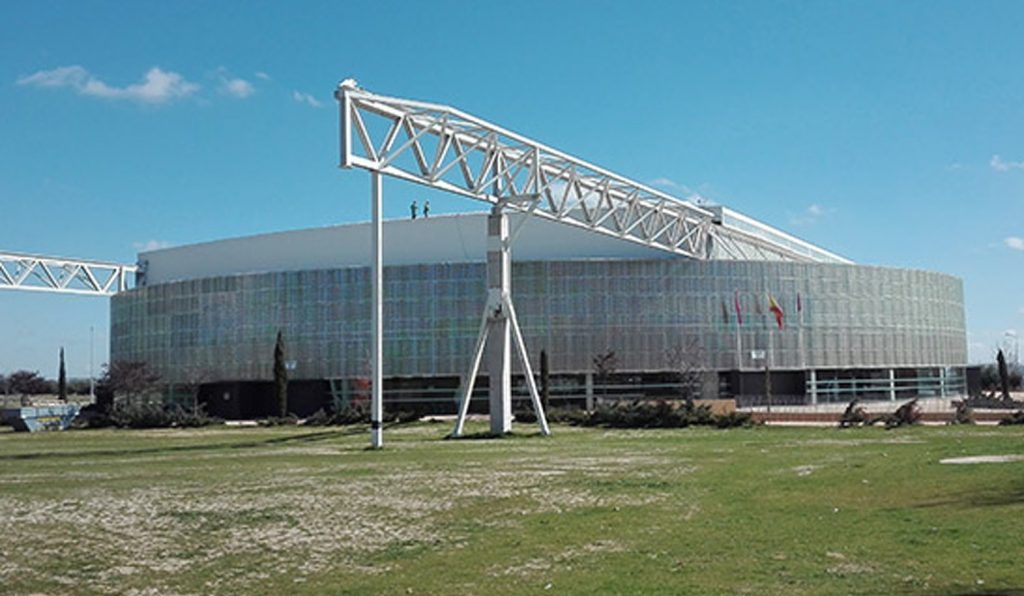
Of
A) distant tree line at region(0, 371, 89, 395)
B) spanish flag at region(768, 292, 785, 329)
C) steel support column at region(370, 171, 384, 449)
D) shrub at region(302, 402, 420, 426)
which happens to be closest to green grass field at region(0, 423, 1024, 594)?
steel support column at region(370, 171, 384, 449)

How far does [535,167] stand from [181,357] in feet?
127

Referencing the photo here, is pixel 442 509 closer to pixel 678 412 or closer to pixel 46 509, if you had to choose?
pixel 46 509

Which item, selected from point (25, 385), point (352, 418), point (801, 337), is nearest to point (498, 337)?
point (352, 418)

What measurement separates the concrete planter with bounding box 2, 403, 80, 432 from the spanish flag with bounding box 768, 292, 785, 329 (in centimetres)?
4256

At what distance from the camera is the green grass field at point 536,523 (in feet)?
38.9

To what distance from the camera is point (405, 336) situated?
66.5 m

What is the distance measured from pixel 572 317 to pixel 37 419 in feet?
102

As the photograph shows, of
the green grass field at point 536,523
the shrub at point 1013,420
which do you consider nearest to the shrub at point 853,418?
the shrub at point 1013,420

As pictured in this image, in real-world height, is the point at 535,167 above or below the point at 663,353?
above

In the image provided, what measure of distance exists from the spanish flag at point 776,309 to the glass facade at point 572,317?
0.51 ft

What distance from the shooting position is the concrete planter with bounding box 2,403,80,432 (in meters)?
58.1

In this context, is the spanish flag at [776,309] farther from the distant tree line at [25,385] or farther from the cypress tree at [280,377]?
the distant tree line at [25,385]

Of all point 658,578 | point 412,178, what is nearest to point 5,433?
point 412,178

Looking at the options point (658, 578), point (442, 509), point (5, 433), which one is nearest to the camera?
point (658, 578)
